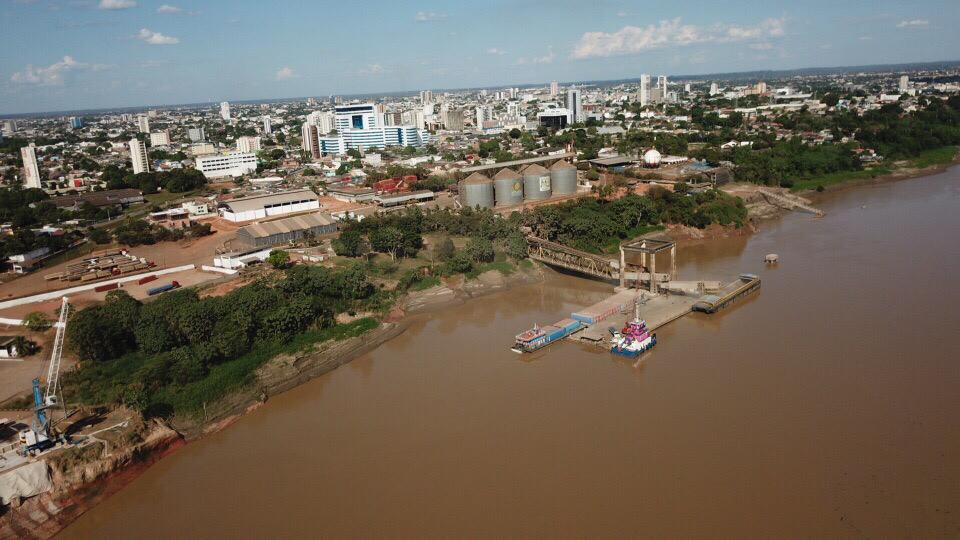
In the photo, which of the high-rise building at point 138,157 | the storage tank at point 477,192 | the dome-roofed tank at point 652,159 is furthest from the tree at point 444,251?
the high-rise building at point 138,157

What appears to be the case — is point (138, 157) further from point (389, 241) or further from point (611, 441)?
point (611, 441)

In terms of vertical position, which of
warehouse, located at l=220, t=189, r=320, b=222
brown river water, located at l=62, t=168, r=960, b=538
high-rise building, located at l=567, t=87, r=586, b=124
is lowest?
brown river water, located at l=62, t=168, r=960, b=538

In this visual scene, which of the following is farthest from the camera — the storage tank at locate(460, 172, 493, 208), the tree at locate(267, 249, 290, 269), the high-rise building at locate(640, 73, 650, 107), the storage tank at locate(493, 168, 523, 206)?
the high-rise building at locate(640, 73, 650, 107)

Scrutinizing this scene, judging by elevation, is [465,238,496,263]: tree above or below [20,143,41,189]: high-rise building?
below

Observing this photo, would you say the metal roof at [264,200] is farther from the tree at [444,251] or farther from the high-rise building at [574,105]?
the high-rise building at [574,105]

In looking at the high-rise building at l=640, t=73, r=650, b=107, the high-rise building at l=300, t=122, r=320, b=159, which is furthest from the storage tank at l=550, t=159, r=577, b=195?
the high-rise building at l=640, t=73, r=650, b=107

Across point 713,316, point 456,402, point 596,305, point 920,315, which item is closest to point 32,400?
point 456,402

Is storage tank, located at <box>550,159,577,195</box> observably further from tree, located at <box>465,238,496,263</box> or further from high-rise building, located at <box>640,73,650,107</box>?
high-rise building, located at <box>640,73,650,107</box>
